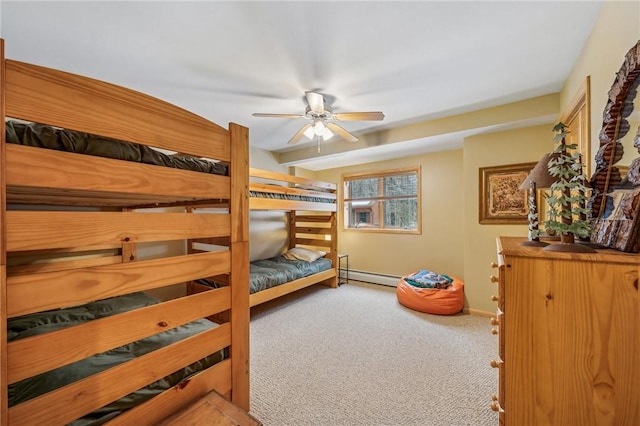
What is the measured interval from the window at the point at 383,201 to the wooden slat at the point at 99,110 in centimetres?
365

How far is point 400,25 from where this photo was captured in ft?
4.92

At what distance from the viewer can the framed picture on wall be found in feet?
9.20

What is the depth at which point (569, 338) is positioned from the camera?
2.74 ft

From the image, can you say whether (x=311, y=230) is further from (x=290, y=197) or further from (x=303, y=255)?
(x=290, y=197)

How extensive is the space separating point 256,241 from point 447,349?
9.89ft

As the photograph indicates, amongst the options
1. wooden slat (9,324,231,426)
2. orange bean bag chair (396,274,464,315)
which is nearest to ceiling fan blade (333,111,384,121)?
wooden slat (9,324,231,426)

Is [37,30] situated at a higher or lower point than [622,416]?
higher

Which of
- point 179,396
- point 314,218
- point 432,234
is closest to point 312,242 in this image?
point 314,218

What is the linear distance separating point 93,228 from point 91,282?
0.18 metres

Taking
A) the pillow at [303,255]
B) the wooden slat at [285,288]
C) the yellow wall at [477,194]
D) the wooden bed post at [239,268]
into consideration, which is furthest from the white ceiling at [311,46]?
the pillow at [303,255]

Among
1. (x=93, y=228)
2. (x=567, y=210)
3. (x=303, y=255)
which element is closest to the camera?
(x=93, y=228)

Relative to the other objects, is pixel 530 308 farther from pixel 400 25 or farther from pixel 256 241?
pixel 256 241

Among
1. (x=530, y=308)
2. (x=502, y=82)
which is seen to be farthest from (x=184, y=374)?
(x=502, y=82)

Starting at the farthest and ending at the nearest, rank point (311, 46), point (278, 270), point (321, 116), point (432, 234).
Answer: point (432, 234)
point (278, 270)
point (321, 116)
point (311, 46)
